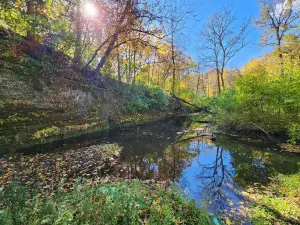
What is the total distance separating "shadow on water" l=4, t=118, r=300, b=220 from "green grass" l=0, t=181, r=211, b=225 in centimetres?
67

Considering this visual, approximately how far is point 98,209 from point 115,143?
6.06 metres

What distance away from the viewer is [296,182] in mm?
3727

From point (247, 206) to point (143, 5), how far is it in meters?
9.03

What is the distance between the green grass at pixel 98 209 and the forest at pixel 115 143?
0.02m

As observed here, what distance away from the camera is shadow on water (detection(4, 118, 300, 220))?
3.87 metres

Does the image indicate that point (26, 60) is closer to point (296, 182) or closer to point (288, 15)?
point (296, 182)

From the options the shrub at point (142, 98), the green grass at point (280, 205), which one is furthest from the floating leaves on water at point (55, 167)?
the shrub at point (142, 98)

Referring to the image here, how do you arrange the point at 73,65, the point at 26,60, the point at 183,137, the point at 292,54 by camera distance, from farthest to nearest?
1. the point at 292,54
2. the point at 73,65
3. the point at 183,137
4. the point at 26,60

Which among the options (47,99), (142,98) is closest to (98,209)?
(47,99)

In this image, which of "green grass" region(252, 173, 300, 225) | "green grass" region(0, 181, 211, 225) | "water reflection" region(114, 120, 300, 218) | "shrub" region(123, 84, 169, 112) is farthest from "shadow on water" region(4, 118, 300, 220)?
"shrub" region(123, 84, 169, 112)

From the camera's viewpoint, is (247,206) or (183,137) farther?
(183,137)

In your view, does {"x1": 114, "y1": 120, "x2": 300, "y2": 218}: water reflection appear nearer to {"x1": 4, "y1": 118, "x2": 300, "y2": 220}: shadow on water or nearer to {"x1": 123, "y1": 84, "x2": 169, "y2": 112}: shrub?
{"x1": 4, "y1": 118, "x2": 300, "y2": 220}: shadow on water

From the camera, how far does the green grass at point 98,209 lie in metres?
1.74

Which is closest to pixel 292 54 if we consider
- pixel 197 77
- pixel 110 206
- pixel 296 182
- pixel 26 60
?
pixel 296 182
